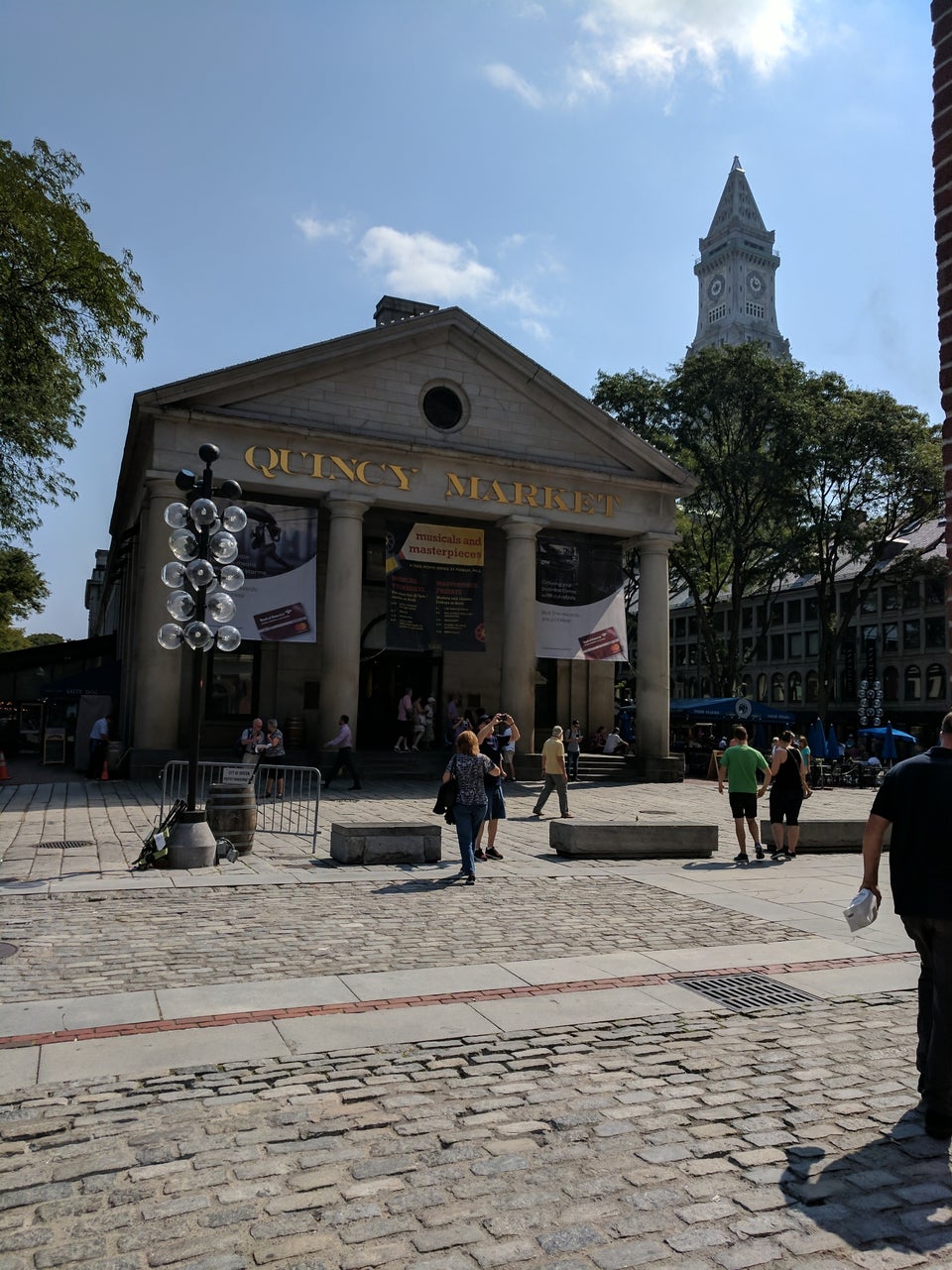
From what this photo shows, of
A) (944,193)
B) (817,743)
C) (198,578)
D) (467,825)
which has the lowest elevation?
(467,825)

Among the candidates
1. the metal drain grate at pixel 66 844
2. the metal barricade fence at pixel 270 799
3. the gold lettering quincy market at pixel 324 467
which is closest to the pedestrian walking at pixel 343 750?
the metal barricade fence at pixel 270 799

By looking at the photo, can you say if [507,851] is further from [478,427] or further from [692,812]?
[478,427]

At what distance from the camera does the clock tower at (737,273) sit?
156375 mm

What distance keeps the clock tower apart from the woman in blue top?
15289 cm

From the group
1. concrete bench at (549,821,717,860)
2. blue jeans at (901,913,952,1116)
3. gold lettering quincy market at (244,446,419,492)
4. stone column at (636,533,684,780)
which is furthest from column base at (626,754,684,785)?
blue jeans at (901,913,952,1116)

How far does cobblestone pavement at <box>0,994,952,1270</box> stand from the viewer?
11.4 feet

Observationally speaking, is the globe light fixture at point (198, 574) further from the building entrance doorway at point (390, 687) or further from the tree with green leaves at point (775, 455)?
the tree with green leaves at point (775, 455)

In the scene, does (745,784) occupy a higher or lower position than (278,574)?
lower

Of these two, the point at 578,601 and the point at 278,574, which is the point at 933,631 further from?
the point at 278,574

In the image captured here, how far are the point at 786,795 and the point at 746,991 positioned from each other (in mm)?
7723

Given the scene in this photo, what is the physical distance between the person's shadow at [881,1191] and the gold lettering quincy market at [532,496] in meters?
23.3

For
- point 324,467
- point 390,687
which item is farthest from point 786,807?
point 390,687

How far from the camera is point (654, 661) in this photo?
1161 inches

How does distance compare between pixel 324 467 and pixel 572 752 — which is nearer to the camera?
pixel 324 467
